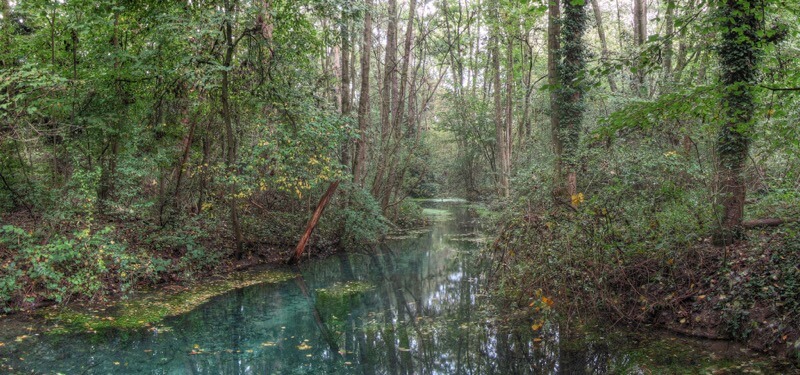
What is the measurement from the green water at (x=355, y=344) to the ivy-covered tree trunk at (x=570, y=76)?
3933 mm

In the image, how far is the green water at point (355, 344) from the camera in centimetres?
635

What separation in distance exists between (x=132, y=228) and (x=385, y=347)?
7.57 meters

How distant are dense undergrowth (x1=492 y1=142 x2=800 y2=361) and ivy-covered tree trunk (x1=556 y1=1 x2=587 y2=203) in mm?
2118

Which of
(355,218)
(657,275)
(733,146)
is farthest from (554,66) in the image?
(355,218)

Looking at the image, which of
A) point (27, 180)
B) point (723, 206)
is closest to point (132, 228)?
point (27, 180)

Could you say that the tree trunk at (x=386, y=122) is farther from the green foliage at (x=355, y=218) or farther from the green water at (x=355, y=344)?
the green water at (x=355, y=344)

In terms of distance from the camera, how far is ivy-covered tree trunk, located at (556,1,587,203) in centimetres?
1080

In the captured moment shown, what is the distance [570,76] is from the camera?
11172 mm

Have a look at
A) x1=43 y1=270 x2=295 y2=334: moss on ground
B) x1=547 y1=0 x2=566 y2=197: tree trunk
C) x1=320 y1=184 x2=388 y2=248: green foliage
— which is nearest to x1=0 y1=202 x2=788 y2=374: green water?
x1=43 y1=270 x2=295 y2=334: moss on ground

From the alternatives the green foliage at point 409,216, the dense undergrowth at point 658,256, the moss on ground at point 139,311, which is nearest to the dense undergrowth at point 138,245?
the moss on ground at point 139,311

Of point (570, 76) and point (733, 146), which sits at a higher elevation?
point (570, 76)

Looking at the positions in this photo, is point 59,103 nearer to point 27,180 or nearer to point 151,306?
point 27,180

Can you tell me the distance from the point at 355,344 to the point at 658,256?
4983mm

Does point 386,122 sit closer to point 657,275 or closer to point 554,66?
point 554,66
